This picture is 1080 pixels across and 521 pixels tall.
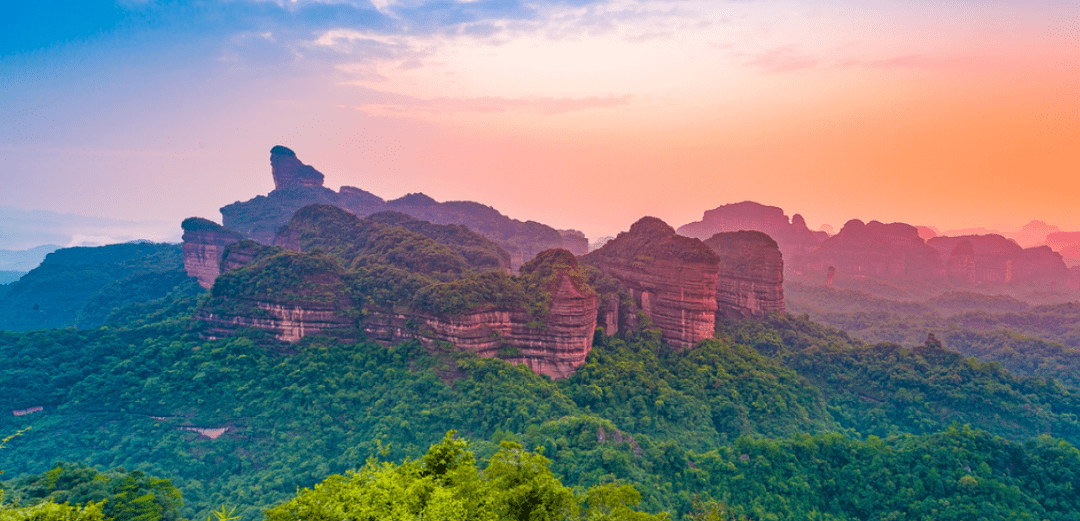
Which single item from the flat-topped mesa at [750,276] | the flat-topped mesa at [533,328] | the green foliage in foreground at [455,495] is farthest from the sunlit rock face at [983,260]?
the green foliage in foreground at [455,495]

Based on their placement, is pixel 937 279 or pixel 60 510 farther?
pixel 937 279

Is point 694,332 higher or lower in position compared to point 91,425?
higher

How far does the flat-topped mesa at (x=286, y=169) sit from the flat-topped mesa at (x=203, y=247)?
33.5 meters

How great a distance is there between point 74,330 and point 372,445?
27979mm

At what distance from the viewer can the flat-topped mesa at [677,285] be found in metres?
45.9

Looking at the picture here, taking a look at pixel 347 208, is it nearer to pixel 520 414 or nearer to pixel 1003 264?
pixel 520 414

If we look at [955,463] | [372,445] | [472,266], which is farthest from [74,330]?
[955,463]

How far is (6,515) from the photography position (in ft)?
35.8

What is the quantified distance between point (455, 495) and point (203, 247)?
5868cm

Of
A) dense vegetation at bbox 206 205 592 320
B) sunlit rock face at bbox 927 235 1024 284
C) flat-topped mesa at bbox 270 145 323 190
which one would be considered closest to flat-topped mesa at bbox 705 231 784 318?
dense vegetation at bbox 206 205 592 320

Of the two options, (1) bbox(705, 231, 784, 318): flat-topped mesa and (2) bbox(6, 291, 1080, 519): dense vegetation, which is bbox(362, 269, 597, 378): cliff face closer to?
(2) bbox(6, 291, 1080, 519): dense vegetation

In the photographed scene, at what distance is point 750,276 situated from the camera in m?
54.7

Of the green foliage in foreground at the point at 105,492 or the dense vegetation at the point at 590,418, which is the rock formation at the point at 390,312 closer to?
the dense vegetation at the point at 590,418

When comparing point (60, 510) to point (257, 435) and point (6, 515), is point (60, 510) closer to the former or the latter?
point (6, 515)
